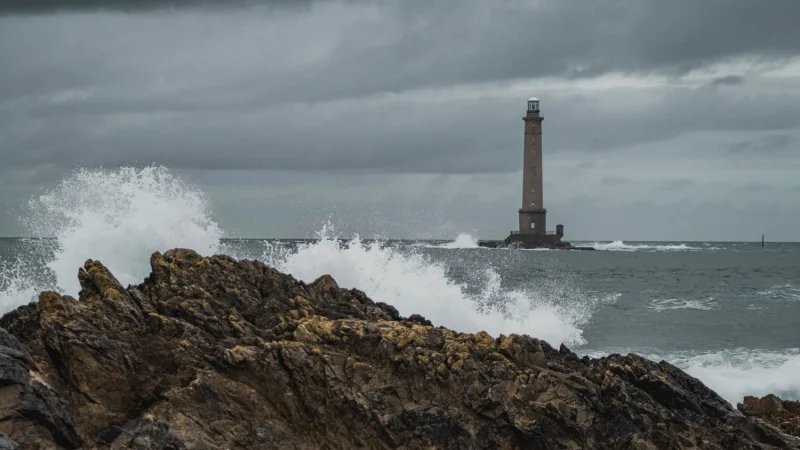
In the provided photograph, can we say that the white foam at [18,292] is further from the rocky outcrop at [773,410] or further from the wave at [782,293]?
the wave at [782,293]

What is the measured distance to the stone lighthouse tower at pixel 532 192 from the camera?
89250 millimetres

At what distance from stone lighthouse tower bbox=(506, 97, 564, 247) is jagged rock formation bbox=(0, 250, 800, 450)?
2986 inches

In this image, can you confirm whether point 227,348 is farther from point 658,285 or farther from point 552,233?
point 552,233

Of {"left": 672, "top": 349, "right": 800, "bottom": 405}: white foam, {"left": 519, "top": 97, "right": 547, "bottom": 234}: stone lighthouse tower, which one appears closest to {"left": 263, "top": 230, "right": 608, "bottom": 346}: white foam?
{"left": 672, "top": 349, "right": 800, "bottom": 405}: white foam

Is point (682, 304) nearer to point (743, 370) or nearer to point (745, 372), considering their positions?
point (743, 370)

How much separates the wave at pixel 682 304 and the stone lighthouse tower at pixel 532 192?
44391mm

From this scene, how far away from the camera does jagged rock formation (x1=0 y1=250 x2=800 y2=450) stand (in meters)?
11.8

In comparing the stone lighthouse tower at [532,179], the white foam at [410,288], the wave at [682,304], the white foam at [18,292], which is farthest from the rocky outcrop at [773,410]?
the stone lighthouse tower at [532,179]

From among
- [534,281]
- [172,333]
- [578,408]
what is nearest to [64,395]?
[172,333]

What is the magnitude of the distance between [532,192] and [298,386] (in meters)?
79.2

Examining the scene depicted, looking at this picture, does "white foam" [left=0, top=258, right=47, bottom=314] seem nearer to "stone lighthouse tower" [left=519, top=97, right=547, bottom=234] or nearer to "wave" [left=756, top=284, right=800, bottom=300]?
"wave" [left=756, top=284, right=800, bottom=300]

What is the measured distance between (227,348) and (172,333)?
79cm

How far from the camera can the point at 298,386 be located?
12.6 metres

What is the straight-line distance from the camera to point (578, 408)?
12859 millimetres
